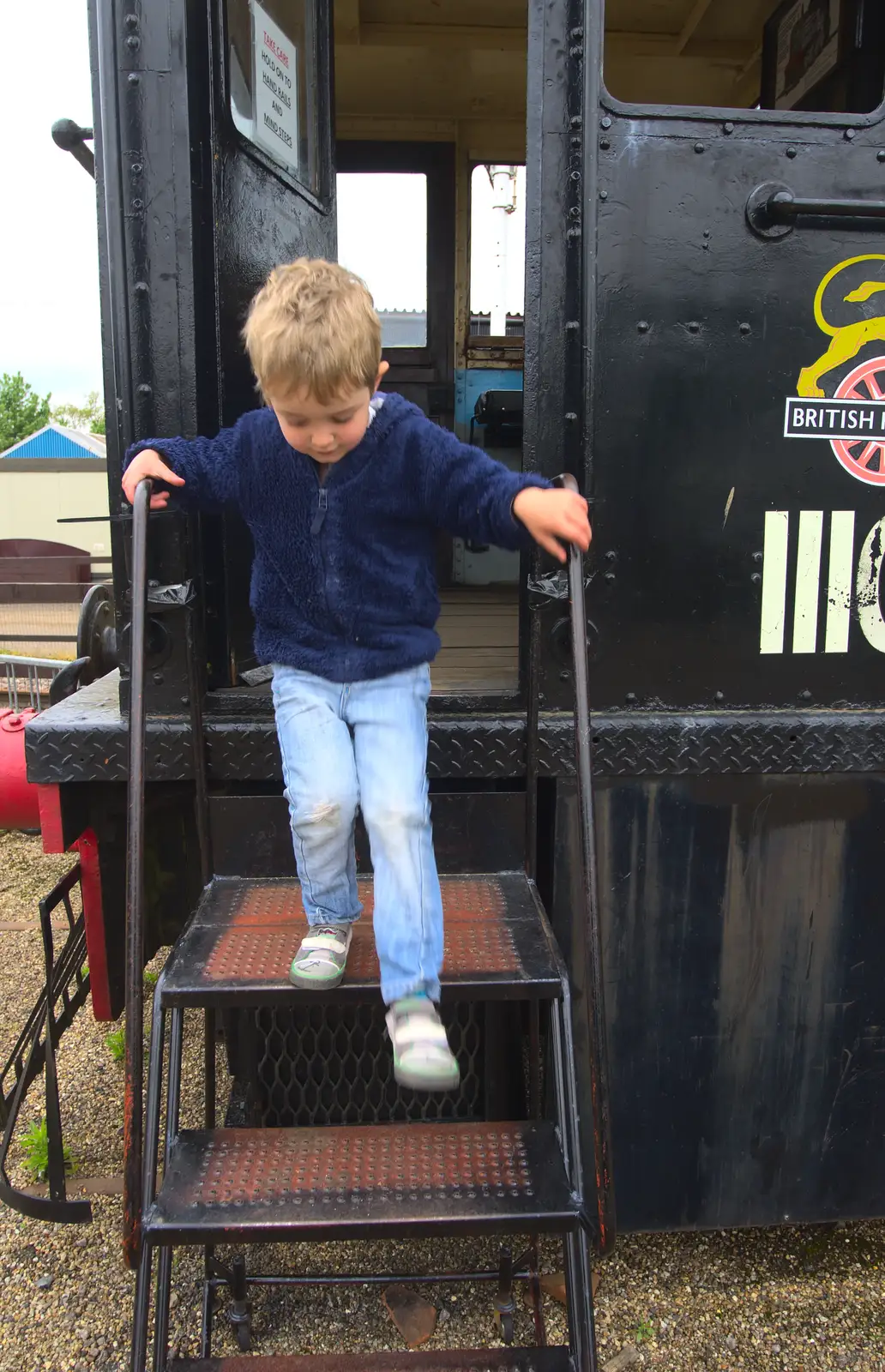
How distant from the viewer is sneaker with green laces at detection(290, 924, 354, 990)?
1687 millimetres

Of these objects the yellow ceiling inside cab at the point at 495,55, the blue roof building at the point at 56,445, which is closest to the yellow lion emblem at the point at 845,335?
the yellow ceiling inside cab at the point at 495,55

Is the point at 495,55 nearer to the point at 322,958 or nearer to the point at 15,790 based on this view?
the point at 15,790

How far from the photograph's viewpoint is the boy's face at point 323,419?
1546mm

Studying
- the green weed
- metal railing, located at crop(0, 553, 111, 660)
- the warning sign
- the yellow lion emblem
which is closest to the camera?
the yellow lion emblem

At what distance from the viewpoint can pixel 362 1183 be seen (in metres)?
1.58

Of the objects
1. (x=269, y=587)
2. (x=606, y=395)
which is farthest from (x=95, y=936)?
(x=606, y=395)

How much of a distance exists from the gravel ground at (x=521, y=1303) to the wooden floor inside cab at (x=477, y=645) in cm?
136

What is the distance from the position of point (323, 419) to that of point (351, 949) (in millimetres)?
963

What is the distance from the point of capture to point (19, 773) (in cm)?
337

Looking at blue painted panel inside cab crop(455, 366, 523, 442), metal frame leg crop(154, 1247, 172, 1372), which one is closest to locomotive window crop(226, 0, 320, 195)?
blue painted panel inside cab crop(455, 366, 523, 442)

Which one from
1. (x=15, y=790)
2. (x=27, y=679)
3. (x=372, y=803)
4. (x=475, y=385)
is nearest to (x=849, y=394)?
(x=372, y=803)

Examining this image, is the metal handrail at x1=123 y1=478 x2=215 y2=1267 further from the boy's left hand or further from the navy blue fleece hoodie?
the boy's left hand

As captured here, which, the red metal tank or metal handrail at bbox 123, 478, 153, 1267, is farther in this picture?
the red metal tank

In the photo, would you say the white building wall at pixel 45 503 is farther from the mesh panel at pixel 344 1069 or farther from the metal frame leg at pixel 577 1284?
the metal frame leg at pixel 577 1284
